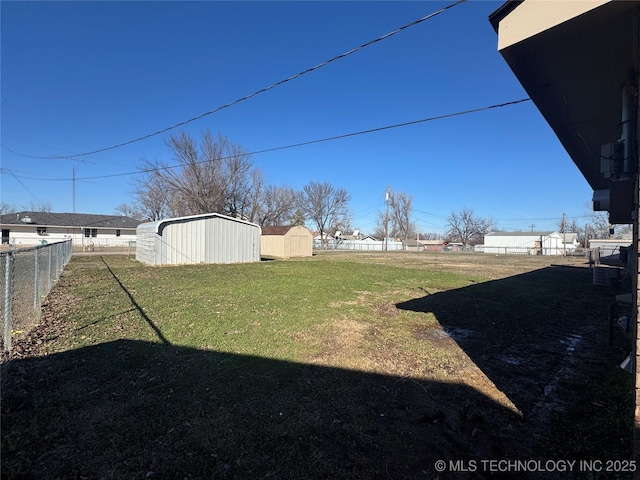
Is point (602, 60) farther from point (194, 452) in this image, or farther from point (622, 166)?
point (194, 452)

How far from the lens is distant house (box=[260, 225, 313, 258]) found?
2934cm

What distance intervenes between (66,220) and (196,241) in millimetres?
36976

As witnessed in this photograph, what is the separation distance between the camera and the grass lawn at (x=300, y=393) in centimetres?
244

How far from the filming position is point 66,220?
4350 centimetres

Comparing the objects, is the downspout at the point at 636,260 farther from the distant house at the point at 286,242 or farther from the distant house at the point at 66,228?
the distant house at the point at 66,228

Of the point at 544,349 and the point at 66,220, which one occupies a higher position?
the point at 66,220

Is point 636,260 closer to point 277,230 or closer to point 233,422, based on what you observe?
point 233,422

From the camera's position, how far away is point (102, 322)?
6.00 metres

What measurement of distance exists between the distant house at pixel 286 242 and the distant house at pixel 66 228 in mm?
22748

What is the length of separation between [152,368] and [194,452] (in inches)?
78.4

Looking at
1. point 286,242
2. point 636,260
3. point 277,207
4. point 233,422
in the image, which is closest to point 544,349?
point 636,260

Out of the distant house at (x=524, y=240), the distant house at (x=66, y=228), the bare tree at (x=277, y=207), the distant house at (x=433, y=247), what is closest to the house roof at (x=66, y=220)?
the distant house at (x=66, y=228)

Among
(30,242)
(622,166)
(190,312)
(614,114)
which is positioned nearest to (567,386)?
(622,166)

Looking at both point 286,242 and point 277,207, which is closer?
point 286,242
